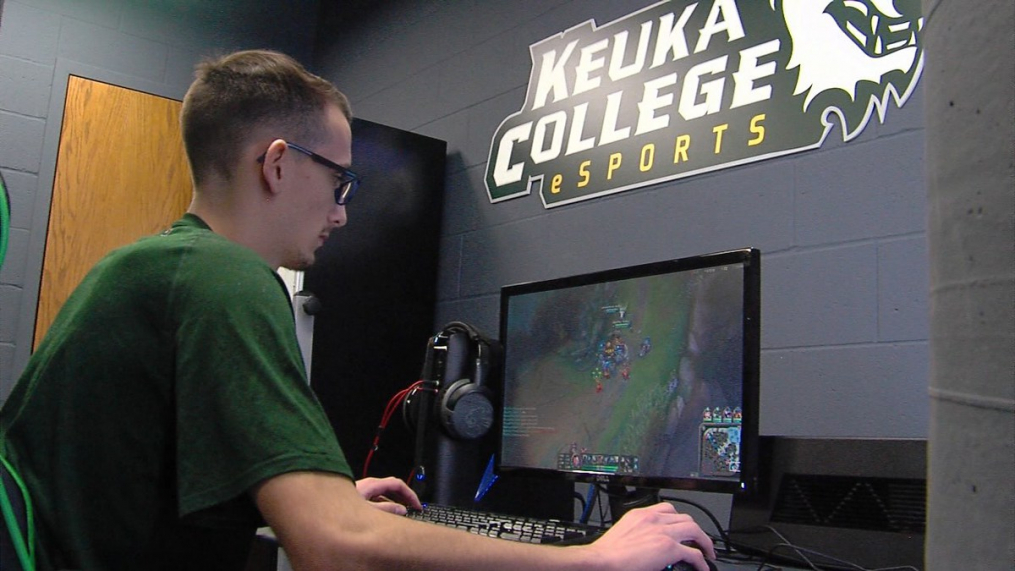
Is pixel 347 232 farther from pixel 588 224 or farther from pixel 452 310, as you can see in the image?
pixel 588 224

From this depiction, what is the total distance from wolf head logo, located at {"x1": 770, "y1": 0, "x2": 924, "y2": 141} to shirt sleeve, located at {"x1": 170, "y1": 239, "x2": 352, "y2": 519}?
1.31 meters

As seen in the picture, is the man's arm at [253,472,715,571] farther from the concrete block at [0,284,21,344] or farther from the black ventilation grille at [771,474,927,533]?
the concrete block at [0,284,21,344]

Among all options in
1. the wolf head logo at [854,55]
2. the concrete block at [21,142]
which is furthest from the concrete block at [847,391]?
the concrete block at [21,142]

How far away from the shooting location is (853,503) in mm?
1354

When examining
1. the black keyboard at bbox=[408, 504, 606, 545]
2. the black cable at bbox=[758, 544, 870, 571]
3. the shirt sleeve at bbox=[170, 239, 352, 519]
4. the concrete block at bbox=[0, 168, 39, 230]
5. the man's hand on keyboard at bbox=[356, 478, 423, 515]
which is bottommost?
the black cable at bbox=[758, 544, 870, 571]

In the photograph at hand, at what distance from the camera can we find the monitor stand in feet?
4.65

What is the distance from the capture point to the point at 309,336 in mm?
2285

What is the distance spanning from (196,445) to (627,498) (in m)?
0.85

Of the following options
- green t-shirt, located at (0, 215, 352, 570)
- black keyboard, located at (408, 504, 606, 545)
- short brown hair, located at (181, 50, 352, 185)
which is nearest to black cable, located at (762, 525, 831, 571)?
black keyboard, located at (408, 504, 606, 545)

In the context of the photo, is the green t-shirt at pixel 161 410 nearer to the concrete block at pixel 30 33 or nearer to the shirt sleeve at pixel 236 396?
the shirt sleeve at pixel 236 396

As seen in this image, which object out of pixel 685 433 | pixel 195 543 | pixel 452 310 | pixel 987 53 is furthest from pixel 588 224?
pixel 987 53

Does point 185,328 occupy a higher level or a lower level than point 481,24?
lower

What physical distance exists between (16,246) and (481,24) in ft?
5.33

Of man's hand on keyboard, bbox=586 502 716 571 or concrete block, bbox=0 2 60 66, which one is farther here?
concrete block, bbox=0 2 60 66
